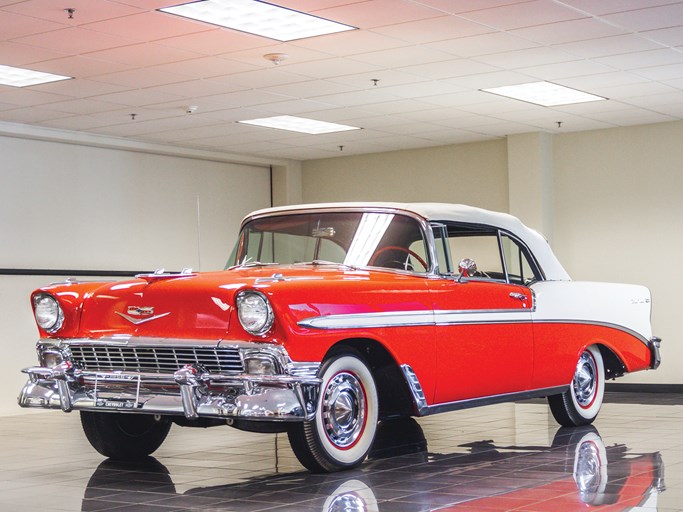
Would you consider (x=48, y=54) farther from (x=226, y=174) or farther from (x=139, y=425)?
(x=226, y=174)

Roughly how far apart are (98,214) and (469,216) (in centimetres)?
809

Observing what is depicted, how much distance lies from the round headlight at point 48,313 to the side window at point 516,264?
3.26 metres

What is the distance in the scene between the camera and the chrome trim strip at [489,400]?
696 cm

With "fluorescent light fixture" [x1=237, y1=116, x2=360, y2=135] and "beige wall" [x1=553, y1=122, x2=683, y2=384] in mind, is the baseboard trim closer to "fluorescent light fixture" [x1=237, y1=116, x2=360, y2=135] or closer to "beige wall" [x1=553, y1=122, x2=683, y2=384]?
"beige wall" [x1=553, y1=122, x2=683, y2=384]

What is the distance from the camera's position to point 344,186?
17.4m

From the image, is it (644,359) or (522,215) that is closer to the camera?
(644,359)

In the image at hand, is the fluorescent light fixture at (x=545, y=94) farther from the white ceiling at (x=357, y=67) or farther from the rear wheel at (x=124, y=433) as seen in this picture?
the rear wheel at (x=124, y=433)

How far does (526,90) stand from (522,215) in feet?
10.6

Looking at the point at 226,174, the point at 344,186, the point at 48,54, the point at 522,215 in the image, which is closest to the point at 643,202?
the point at 522,215

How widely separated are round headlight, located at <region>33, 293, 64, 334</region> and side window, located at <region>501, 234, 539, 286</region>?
3.26m

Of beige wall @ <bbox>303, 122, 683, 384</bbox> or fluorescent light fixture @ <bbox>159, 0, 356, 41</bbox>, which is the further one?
beige wall @ <bbox>303, 122, 683, 384</bbox>

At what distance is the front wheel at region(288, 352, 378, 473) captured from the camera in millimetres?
6133

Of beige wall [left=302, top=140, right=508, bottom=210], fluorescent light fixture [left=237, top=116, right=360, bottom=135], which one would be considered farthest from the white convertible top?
beige wall [left=302, top=140, right=508, bottom=210]

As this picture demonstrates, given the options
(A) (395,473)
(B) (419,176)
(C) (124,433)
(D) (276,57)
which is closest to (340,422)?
(A) (395,473)
